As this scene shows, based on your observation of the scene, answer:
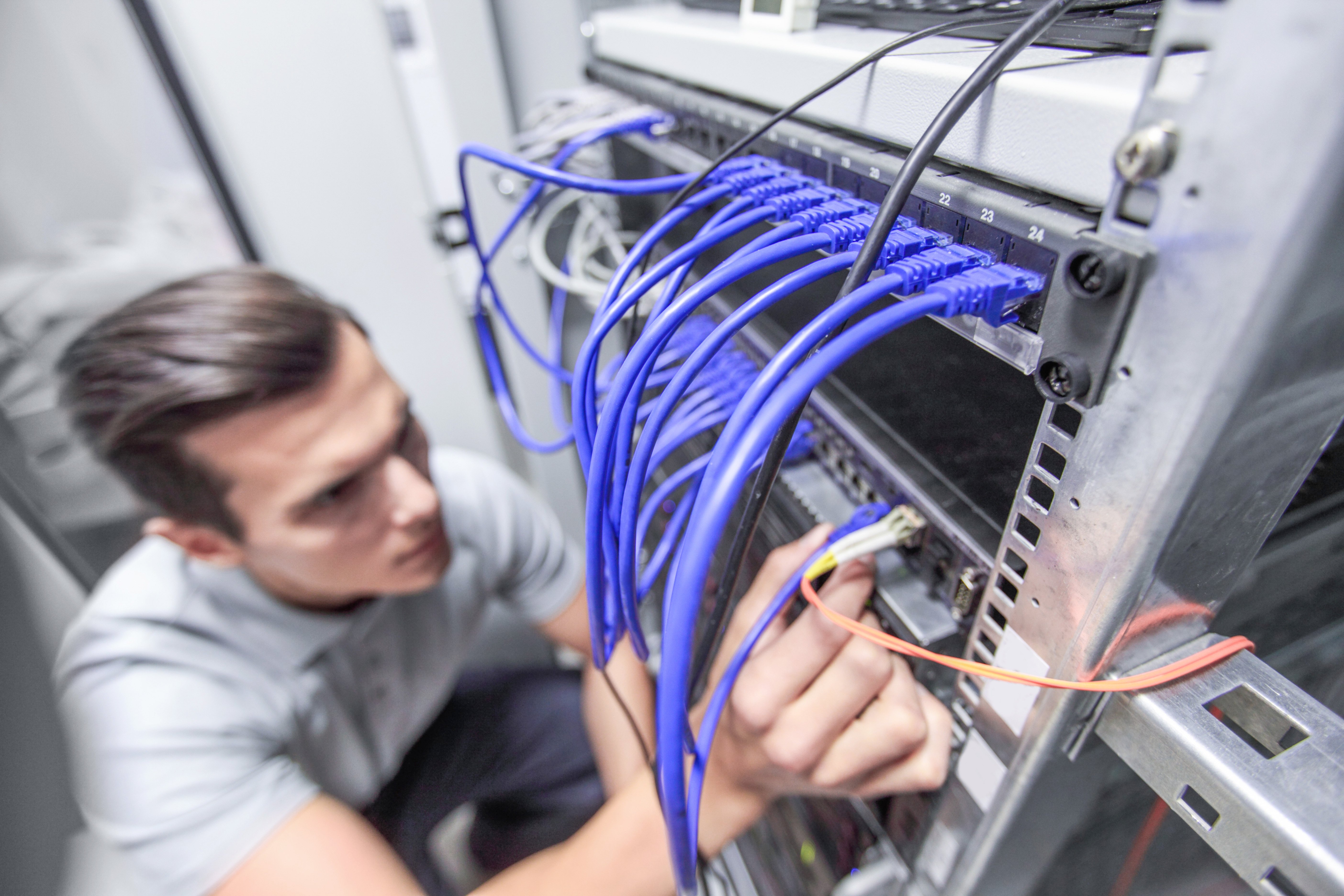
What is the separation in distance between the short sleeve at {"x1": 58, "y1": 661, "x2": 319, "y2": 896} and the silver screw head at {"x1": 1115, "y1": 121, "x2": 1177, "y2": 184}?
790 millimetres

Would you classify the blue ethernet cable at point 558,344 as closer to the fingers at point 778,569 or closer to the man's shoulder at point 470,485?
the man's shoulder at point 470,485

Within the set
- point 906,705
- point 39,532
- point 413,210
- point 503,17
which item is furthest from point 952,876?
point 39,532

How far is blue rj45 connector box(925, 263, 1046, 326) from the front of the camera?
0.64 feet

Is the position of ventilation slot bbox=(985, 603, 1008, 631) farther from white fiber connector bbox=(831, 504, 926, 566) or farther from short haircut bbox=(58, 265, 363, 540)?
short haircut bbox=(58, 265, 363, 540)

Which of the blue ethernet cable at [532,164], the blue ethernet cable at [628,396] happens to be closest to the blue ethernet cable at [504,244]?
the blue ethernet cable at [532,164]

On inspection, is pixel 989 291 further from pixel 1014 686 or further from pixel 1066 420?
pixel 1014 686

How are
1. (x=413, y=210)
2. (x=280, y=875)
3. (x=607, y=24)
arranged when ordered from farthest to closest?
(x=413, y=210) < (x=607, y=24) < (x=280, y=875)

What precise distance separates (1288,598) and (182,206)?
2339 mm

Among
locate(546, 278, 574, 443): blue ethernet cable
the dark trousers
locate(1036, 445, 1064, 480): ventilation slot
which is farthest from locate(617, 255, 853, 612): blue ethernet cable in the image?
the dark trousers

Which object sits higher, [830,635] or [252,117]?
[252,117]

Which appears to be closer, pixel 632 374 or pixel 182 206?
pixel 632 374

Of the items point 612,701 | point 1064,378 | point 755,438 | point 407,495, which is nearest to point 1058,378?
point 1064,378

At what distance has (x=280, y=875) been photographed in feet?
1.84

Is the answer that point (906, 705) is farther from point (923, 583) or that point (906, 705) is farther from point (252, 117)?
point (252, 117)
